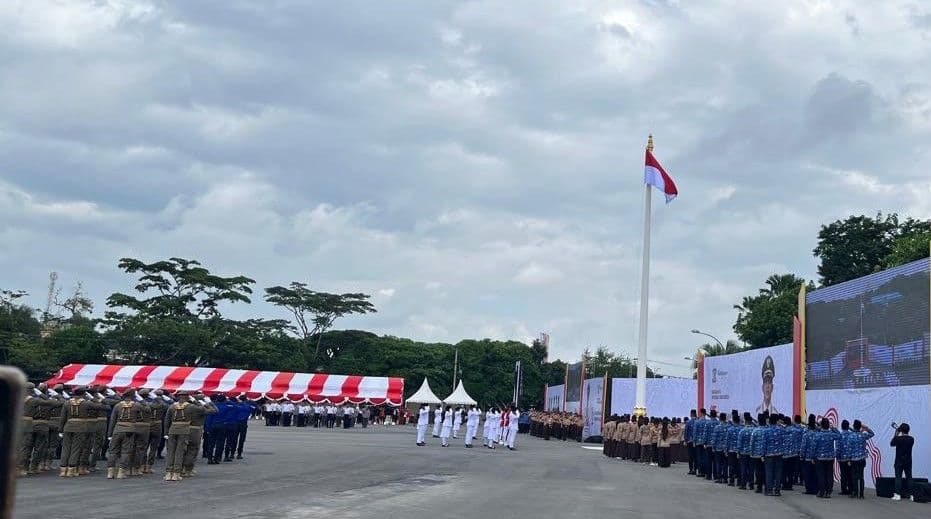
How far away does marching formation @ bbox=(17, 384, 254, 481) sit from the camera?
17.4 meters

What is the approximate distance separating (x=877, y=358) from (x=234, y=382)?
4223 cm

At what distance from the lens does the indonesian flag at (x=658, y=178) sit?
120ft

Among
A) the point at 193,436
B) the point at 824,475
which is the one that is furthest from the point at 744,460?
the point at 193,436

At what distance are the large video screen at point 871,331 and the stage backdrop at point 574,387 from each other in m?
29.0

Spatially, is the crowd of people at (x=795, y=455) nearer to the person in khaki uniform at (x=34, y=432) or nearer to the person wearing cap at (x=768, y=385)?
the person wearing cap at (x=768, y=385)

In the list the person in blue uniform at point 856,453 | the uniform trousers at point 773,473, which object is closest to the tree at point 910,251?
the person in blue uniform at point 856,453

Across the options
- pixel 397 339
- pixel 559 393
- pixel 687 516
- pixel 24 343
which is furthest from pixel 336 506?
pixel 397 339

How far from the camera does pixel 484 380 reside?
93.6 m

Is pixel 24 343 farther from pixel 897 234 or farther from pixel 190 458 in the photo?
pixel 897 234

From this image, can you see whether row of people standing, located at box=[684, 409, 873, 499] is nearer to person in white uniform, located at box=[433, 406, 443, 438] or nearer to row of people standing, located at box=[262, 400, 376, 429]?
person in white uniform, located at box=[433, 406, 443, 438]

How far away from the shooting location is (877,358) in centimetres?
2166

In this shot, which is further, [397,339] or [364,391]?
[397,339]

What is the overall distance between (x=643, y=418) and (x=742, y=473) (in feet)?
34.3

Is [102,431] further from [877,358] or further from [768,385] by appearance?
[768,385]
